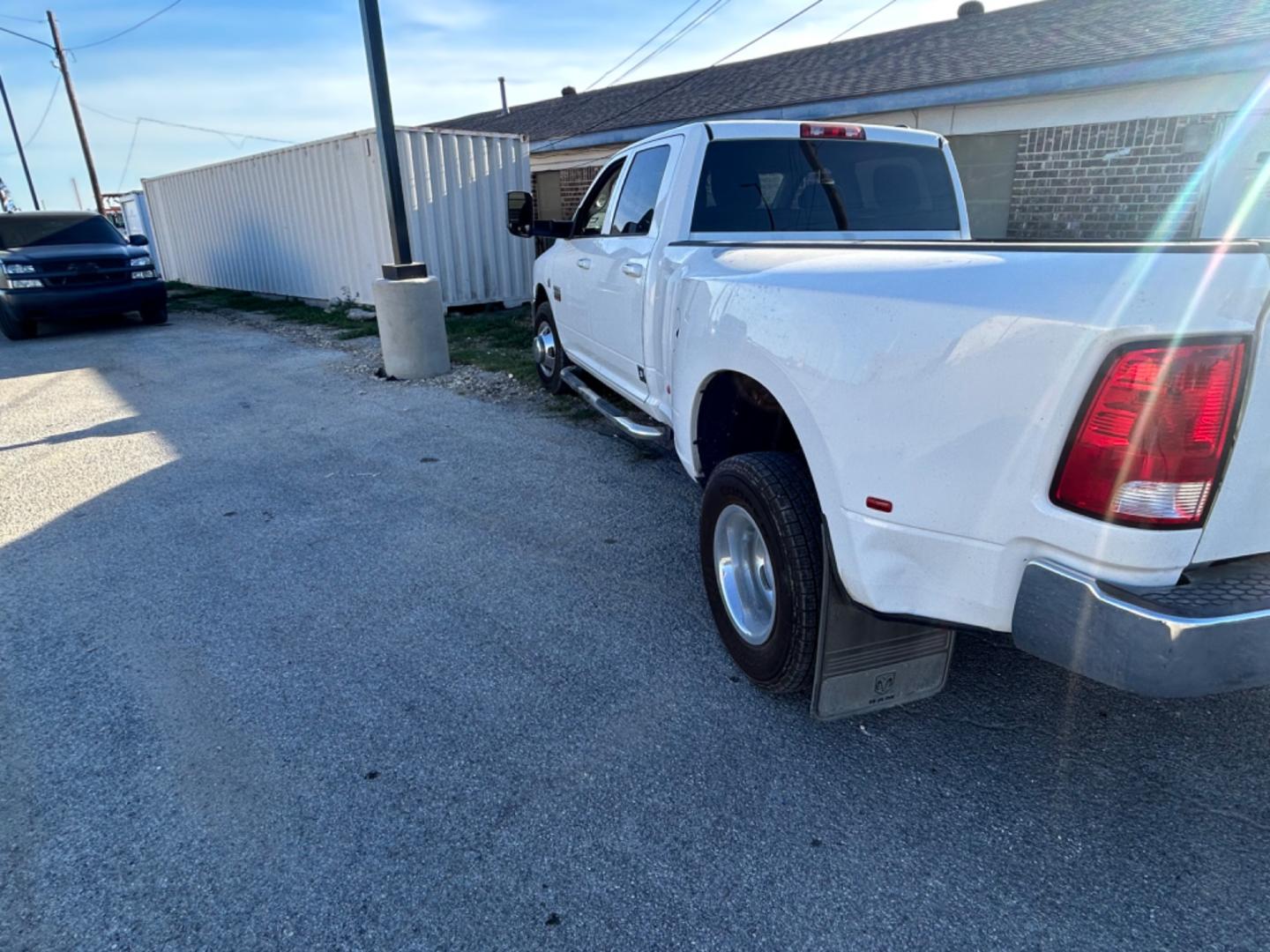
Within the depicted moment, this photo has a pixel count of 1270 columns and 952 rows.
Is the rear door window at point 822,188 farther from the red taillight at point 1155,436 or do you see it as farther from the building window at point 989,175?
the building window at point 989,175

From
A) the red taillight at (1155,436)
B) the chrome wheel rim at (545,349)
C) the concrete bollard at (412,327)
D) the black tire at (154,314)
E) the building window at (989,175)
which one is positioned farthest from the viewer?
the black tire at (154,314)

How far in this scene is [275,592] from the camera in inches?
153

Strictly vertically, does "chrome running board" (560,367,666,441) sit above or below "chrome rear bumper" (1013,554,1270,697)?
below

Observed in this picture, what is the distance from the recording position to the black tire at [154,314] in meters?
13.3

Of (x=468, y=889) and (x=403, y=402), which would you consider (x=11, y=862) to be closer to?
(x=468, y=889)

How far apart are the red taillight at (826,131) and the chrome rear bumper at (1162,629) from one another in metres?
3.20

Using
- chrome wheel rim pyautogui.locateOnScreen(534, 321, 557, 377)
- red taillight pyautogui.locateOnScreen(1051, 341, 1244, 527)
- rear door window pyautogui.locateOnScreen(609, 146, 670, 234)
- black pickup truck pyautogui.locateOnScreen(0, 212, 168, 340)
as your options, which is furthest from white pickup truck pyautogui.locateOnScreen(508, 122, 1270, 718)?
black pickup truck pyautogui.locateOnScreen(0, 212, 168, 340)

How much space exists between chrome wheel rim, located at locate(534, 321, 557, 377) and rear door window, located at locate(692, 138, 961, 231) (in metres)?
3.29

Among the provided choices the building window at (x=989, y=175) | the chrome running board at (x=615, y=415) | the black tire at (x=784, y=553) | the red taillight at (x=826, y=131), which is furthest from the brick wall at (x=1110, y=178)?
the black tire at (x=784, y=553)

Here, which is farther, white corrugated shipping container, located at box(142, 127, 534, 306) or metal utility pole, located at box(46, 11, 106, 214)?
metal utility pole, located at box(46, 11, 106, 214)

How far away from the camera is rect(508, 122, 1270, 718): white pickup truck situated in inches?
65.4

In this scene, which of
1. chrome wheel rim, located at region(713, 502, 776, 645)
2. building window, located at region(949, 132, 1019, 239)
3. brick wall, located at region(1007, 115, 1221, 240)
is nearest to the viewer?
chrome wheel rim, located at region(713, 502, 776, 645)

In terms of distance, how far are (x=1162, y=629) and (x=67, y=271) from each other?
14.6 metres

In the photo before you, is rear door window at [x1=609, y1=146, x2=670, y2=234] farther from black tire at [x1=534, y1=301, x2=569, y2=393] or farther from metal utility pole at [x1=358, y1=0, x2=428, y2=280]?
metal utility pole at [x1=358, y1=0, x2=428, y2=280]
